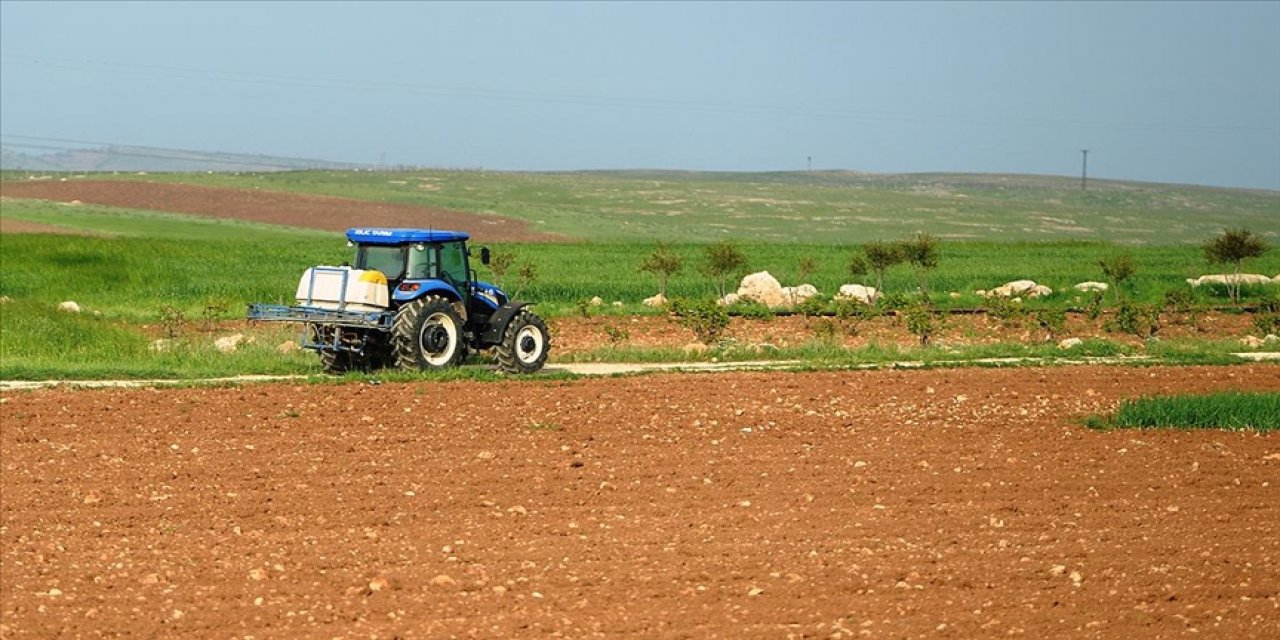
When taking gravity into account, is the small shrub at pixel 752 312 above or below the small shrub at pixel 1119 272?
below

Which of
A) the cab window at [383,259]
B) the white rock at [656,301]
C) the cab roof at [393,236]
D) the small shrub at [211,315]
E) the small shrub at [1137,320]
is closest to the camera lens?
the cab roof at [393,236]

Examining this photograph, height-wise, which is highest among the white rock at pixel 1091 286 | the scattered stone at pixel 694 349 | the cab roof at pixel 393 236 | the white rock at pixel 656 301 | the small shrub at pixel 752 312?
the cab roof at pixel 393 236

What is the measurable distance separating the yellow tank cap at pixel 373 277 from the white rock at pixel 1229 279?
32465 millimetres

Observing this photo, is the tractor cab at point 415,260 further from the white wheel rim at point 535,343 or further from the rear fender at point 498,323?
the white wheel rim at point 535,343

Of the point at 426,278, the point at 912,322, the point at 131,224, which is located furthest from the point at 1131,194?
the point at 426,278

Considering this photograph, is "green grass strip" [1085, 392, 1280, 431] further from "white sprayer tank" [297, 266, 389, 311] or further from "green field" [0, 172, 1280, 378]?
"white sprayer tank" [297, 266, 389, 311]

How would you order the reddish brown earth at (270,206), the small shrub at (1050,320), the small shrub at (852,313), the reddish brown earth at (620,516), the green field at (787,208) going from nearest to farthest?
the reddish brown earth at (620,516) → the small shrub at (852,313) → the small shrub at (1050,320) → the reddish brown earth at (270,206) → the green field at (787,208)

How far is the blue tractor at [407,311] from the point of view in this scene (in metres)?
23.7

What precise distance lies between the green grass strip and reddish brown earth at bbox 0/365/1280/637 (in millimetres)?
749

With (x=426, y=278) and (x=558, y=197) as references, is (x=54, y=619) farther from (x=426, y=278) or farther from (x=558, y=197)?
(x=558, y=197)

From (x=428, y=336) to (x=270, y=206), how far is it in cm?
6738

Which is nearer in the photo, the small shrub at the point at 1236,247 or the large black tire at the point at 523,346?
the large black tire at the point at 523,346

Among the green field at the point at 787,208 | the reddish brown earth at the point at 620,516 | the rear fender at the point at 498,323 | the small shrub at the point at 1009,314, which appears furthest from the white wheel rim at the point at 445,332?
the green field at the point at 787,208

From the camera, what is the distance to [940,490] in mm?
15570
